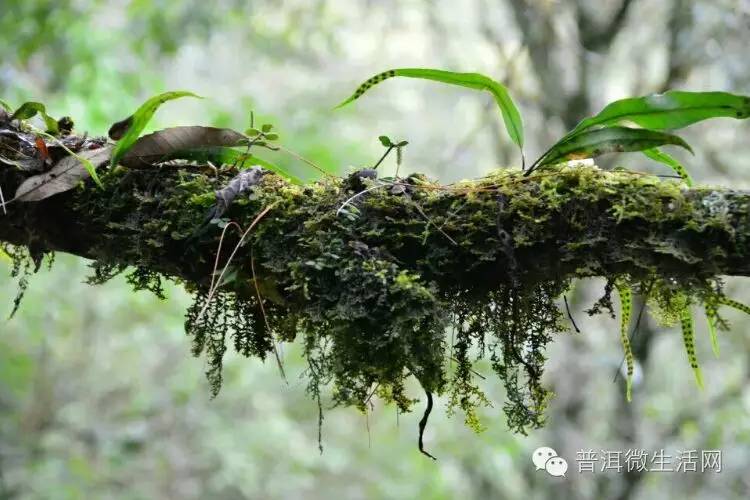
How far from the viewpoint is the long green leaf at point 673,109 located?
32.0 inches

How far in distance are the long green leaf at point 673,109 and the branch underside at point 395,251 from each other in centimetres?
9

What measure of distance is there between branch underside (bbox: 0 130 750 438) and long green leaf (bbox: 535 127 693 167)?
0.15ft

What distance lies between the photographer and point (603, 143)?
893mm

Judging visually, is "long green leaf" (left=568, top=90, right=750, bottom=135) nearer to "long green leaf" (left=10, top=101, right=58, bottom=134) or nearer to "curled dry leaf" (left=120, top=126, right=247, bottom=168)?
"curled dry leaf" (left=120, top=126, right=247, bottom=168)

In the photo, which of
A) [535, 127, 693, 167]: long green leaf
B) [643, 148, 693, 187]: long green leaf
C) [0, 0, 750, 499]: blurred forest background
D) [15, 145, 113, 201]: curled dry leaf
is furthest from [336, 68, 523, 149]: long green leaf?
[0, 0, 750, 499]: blurred forest background

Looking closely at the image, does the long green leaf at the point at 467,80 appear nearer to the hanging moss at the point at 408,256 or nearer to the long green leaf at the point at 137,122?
the hanging moss at the point at 408,256

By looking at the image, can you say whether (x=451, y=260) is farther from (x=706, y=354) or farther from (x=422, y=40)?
Result: (x=422, y=40)

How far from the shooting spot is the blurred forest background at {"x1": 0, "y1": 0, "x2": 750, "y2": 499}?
3062mm

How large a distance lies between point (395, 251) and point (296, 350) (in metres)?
3.39

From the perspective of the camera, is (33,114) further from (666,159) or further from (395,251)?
(666,159)

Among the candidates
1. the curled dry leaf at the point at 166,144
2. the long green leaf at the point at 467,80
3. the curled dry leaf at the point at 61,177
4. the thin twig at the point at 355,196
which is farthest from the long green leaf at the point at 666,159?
the curled dry leaf at the point at 61,177

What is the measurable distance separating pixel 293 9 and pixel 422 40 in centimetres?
130

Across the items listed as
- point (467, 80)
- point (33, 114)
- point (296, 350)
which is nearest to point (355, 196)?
point (467, 80)

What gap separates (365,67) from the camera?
5438 millimetres
